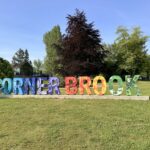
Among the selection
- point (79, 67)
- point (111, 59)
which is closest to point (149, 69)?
point (111, 59)

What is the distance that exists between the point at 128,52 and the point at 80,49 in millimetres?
22186

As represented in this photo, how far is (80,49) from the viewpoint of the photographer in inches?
1289

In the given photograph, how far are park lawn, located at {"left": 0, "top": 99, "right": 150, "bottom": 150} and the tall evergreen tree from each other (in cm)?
2063

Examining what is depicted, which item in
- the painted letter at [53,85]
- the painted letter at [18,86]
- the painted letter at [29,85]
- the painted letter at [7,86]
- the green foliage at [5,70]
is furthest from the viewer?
the green foliage at [5,70]

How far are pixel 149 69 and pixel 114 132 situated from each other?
169 feet

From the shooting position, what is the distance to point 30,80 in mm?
15070

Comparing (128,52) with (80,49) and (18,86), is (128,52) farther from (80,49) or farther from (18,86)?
(18,86)

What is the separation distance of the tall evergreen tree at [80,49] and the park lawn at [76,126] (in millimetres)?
20631

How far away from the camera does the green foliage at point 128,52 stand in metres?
50.7

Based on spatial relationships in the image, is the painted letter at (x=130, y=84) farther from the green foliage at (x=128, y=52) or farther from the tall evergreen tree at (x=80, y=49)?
the green foliage at (x=128, y=52)

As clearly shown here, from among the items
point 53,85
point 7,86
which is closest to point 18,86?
point 7,86

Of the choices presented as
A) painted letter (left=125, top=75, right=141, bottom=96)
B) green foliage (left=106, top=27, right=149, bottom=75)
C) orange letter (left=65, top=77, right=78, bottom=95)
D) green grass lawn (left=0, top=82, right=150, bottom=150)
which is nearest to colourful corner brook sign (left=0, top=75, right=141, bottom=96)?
orange letter (left=65, top=77, right=78, bottom=95)

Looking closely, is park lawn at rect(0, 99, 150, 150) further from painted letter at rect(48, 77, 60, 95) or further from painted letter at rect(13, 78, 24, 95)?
painted letter at rect(13, 78, 24, 95)

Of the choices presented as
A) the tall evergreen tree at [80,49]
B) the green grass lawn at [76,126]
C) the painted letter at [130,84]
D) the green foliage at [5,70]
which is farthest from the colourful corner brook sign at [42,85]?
the tall evergreen tree at [80,49]
